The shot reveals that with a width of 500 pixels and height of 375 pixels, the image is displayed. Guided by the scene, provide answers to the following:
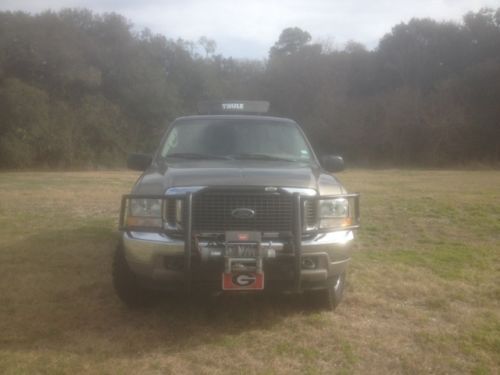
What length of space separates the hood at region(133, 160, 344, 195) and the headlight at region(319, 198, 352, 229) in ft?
0.30

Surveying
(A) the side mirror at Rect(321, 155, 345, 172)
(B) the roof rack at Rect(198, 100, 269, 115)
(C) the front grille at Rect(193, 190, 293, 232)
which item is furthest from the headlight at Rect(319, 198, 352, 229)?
(B) the roof rack at Rect(198, 100, 269, 115)

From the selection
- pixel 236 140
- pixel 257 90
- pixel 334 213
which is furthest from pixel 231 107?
pixel 257 90

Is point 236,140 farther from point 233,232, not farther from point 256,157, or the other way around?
point 233,232

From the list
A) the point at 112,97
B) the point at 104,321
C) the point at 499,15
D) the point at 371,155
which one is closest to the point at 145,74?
the point at 112,97

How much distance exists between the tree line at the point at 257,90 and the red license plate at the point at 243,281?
27.9m

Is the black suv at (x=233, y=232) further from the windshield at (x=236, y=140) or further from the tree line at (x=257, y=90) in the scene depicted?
the tree line at (x=257, y=90)

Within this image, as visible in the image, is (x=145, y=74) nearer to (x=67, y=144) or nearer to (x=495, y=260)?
(x=67, y=144)

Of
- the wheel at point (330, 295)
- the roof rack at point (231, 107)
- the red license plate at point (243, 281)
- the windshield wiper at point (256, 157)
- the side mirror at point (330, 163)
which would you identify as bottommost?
the wheel at point (330, 295)

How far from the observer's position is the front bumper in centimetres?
403

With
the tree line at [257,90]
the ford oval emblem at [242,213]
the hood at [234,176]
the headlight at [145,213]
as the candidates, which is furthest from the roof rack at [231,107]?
the tree line at [257,90]

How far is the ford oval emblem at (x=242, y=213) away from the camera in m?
4.14

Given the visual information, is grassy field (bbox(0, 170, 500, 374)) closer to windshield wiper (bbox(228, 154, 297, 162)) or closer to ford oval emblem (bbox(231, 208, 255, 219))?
ford oval emblem (bbox(231, 208, 255, 219))

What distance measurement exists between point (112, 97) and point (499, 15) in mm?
25484

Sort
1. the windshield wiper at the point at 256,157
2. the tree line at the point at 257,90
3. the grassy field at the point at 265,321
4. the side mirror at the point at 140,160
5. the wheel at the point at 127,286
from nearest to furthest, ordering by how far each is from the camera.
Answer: the grassy field at the point at 265,321
the wheel at the point at 127,286
the windshield wiper at the point at 256,157
the side mirror at the point at 140,160
the tree line at the point at 257,90
